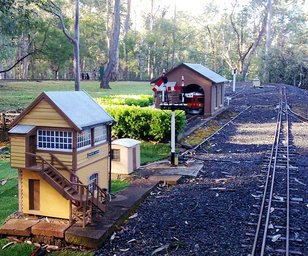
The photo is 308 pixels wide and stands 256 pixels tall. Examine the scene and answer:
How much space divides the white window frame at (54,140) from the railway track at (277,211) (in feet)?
13.7

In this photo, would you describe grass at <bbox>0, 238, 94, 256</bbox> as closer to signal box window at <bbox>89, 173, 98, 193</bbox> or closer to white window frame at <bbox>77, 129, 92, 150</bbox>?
signal box window at <bbox>89, 173, 98, 193</bbox>

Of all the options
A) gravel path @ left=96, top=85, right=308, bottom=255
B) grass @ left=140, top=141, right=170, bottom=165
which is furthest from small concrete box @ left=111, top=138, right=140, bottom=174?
grass @ left=140, top=141, right=170, bottom=165

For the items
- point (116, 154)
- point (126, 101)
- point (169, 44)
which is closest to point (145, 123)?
point (116, 154)

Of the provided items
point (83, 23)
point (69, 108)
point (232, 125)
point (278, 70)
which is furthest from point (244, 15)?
point (69, 108)

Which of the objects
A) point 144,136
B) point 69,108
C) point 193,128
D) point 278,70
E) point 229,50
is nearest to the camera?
point 69,108

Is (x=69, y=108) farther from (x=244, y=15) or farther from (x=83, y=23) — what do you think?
(x=244, y=15)

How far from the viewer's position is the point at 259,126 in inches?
918

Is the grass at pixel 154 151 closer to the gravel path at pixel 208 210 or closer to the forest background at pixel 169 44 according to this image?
the gravel path at pixel 208 210

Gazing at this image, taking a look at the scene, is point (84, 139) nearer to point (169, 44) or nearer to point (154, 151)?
point (154, 151)

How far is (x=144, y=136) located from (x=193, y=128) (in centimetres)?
392

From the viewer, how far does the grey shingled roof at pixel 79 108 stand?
30.9 feet

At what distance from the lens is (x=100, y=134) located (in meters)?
10.6

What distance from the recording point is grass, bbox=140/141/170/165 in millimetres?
16381

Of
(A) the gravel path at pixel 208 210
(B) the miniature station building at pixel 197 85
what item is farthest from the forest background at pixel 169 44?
(A) the gravel path at pixel 208 210
